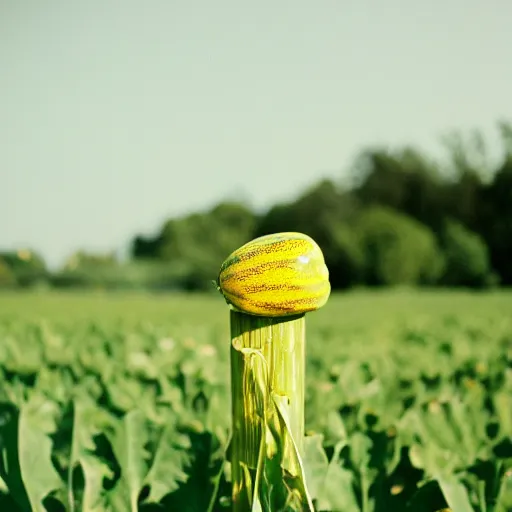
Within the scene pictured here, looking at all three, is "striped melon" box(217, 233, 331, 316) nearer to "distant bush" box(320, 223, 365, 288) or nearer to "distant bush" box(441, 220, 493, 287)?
"distant bush" box(320, 223, 365, 288)

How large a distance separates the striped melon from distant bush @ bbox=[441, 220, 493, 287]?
36847 mm

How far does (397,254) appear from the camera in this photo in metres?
36.1

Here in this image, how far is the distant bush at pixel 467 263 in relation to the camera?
3650 centimetres

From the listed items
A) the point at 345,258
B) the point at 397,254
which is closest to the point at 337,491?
the point at 397,254

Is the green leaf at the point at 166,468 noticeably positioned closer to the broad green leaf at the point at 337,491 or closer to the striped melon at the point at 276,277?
the broad green leaf at the point at 337,491

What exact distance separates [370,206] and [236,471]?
50666mm

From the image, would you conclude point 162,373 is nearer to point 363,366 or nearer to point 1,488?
point 363,366

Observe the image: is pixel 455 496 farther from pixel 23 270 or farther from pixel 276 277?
pixel 23 270

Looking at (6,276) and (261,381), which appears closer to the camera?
(261,381)

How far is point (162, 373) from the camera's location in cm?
282

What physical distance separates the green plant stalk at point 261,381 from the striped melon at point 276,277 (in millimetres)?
38

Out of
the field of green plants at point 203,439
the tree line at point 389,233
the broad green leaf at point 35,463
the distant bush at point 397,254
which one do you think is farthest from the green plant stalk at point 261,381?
the distant bush at point 397,254

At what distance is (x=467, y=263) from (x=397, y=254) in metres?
4.21

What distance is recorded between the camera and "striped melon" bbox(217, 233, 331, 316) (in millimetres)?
1235
